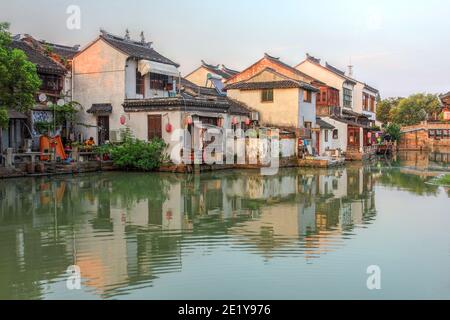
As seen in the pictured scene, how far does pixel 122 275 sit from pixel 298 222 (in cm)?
519

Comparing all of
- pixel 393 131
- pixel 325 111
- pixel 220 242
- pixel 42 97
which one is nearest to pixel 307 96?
pixel 325 111

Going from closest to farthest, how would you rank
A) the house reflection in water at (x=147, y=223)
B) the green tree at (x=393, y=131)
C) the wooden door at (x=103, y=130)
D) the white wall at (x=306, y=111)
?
the house reflection in water at (x=147, y=223)
the wooden door at (x=103, y=130)
the white wall at (x=306, y=111)
the green tree at (x=393, y=131)

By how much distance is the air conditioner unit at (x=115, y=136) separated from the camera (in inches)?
989

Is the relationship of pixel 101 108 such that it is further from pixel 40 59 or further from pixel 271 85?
pixel 271 85

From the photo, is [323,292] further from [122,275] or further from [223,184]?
[223,184]

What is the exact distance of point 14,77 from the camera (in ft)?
59.8

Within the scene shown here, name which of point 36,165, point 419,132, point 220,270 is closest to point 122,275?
point 220,270

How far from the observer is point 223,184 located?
19359 mm

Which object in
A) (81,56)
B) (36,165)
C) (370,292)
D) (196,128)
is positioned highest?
(81,56)

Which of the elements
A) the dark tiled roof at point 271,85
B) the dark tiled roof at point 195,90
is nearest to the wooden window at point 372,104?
the dark tiled roof at point 271,85

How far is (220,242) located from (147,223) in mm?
2493

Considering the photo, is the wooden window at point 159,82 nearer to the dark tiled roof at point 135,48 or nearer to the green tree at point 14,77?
the dark tiled roof at point 135,48

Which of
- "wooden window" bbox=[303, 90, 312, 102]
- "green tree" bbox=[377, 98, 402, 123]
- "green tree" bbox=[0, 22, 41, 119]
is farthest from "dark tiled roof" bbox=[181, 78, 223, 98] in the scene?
"green tree" bbox=[377, 98, 402, 123]

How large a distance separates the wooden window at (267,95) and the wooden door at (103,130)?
10.1 m
